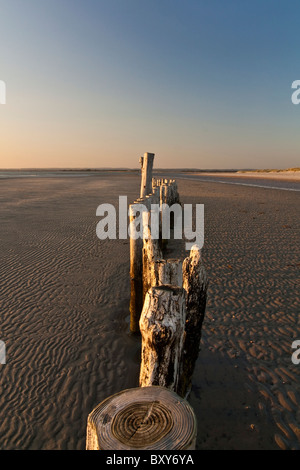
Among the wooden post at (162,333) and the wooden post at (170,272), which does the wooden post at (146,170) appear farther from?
the wooden post at (162,333)

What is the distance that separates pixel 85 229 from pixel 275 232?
7129 mm

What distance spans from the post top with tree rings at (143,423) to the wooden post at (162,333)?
0.58 metres

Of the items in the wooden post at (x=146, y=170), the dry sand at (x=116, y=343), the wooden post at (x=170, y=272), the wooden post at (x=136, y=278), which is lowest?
the dry sand at (x=116, y=343)

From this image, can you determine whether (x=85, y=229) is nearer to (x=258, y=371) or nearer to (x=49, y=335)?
(x=49, y=335)

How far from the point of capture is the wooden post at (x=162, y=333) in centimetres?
224

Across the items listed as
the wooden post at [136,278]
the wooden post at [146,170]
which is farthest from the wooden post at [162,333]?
the wooden post at [146,170]

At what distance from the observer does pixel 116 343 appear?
435 cm

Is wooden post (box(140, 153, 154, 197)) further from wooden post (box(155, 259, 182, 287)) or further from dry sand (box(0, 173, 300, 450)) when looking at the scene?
wooden post (box(155, 259, 182, 287))

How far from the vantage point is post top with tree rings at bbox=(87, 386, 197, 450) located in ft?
4.53

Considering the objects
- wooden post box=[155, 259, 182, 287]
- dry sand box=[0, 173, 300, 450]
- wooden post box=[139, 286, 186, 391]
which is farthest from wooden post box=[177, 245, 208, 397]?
wooden post box=[139, 286, 186, 391]

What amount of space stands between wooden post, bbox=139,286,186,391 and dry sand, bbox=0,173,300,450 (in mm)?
1108

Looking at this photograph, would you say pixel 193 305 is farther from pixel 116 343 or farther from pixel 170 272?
pixel 116 343

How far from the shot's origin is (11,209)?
14750 mm

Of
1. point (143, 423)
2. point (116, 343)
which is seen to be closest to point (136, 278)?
point (116, 343)
